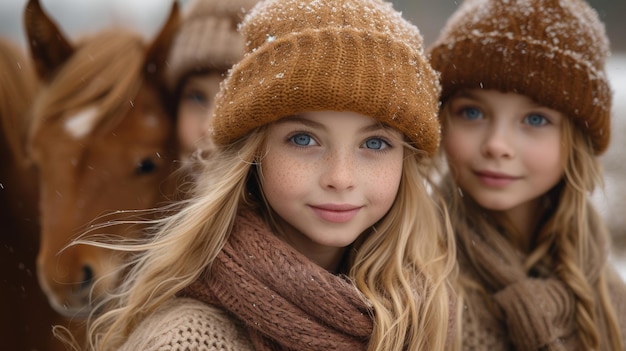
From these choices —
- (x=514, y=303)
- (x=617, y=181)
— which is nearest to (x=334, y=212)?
(x=514, y=303)

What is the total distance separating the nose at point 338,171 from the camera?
71.7 inches

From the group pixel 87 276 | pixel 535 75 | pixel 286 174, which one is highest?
pixel 535 75

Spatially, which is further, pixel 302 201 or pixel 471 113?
pixel 471 113

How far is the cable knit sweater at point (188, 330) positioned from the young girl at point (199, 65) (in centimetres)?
110

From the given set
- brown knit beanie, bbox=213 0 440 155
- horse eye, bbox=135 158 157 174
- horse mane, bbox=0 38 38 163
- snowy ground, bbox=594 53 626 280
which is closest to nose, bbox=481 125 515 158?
brown knit beanie, bbox=213 0 440 155

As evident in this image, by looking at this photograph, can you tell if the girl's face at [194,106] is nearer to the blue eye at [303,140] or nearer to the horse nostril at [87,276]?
the horse nostril at [87,276]

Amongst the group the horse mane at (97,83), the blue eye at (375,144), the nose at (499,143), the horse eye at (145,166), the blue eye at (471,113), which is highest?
the blue eye at (471,113)

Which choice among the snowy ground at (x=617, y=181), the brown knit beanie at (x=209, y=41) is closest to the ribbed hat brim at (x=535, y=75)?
the brown knit beanie at (x=209, y=41)

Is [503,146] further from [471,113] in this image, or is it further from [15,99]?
[15,99]

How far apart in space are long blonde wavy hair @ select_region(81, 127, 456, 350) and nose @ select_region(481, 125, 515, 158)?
0.86 ft

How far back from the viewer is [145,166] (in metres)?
2.83

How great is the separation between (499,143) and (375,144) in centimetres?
56

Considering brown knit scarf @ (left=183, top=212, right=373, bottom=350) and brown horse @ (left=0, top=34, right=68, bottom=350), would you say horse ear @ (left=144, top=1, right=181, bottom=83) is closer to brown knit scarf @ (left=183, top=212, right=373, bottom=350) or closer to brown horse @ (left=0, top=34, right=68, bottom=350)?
brown horse @ (left=0, top=34, right=68, bottom=350)

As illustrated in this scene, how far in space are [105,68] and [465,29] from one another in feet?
4.94
